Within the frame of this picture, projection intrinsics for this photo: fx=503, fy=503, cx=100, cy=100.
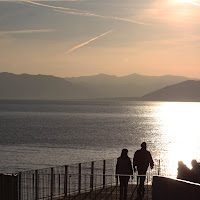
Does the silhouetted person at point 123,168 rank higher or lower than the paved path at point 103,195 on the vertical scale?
higher

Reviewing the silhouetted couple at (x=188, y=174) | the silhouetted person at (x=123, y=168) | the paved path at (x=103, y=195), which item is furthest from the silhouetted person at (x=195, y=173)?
the silhouetted person at (x=123, y=168)

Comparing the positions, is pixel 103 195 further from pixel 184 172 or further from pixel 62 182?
pixel 62 182

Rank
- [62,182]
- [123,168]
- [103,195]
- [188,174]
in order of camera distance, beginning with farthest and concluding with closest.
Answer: [62,182] < [103,195] < [123,168] < [188,174]

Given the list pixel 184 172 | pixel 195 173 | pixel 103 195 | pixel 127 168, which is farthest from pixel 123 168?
pixel 195 173

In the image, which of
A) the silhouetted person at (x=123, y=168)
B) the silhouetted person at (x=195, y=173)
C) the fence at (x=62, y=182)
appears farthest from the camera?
A: the silhouetted person at (x=123, y=168)

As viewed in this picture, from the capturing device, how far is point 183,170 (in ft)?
39.5

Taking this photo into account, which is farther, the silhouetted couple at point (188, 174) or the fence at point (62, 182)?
the fence at point (62, 182)

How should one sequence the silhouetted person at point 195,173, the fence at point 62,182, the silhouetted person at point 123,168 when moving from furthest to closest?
the silhouetted person at point 123,168 → the fence at point 62,182 → the silhouetted person at point 195,173

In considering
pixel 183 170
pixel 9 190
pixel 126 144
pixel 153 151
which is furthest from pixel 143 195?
pixel 126 144

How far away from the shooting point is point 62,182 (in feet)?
119

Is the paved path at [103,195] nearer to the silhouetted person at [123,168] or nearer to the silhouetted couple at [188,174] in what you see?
the silhouetted person at [123,168]

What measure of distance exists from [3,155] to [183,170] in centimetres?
4908

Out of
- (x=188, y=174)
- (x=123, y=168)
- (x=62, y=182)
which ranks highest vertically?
(x=188, y=174)

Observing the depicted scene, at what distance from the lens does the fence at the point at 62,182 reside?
14109 mm
